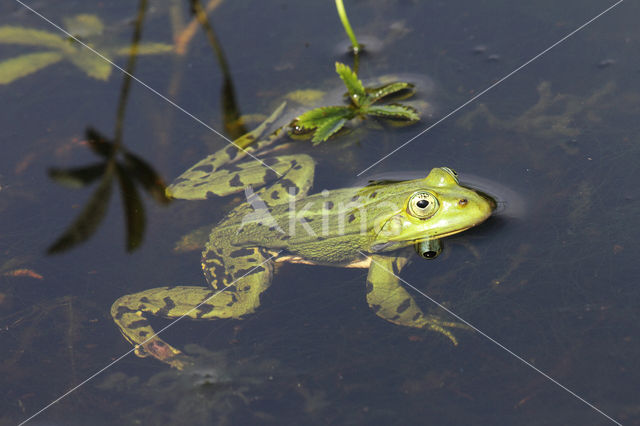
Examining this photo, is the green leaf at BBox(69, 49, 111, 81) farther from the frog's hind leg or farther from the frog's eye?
the frog's eye

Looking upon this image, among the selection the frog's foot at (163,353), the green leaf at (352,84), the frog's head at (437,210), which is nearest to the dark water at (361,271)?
the frog's foot at (163,353)

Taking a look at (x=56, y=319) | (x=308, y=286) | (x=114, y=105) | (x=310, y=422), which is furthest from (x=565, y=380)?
(x=114, y=105)

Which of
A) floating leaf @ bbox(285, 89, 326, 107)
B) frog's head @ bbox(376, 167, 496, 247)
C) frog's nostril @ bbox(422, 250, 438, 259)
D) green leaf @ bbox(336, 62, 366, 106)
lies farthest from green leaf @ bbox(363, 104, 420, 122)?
frog's nostril @ bbox(422, 250, 438, 259)

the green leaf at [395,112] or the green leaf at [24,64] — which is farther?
the green leaf at [24,64]

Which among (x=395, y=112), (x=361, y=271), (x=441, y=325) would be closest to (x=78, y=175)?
(x=361, y=271)

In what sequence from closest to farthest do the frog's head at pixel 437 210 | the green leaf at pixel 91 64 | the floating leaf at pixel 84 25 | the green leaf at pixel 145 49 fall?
the frog's head at pixel 437 210 < the green leaf at pixel 91 64 < the green leaf at pixel 145 49 < the floating leaf at pixel 84 25

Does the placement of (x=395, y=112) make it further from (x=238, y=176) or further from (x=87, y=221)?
(x=87, y=221)

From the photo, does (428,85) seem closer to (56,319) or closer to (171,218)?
(171,218)

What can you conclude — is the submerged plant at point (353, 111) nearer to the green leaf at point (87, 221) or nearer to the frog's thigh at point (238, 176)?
the frog's thigh at point (238, 176)
